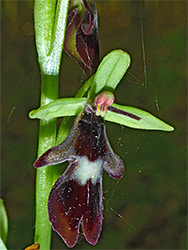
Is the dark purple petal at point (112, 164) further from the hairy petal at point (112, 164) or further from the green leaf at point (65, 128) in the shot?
the green leaf at point (65, 128)

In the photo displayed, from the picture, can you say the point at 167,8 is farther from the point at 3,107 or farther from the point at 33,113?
the point at 33,113

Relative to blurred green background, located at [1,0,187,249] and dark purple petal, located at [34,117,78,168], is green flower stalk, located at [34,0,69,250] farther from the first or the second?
blurred green background, located at [1,0,187,249]

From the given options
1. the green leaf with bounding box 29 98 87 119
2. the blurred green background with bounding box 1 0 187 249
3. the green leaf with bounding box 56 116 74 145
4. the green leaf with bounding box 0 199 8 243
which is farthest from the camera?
the blurred green background with bounding box 1 0 187 249

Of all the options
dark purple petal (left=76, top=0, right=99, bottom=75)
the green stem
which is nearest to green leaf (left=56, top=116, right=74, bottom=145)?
the green stem

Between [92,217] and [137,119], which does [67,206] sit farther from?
[137,119]

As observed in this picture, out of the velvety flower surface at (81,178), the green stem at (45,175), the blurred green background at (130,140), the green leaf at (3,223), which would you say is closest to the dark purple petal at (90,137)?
the velvety flower surface at (81,178)

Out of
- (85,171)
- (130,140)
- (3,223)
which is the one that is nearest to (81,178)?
(85,171)
